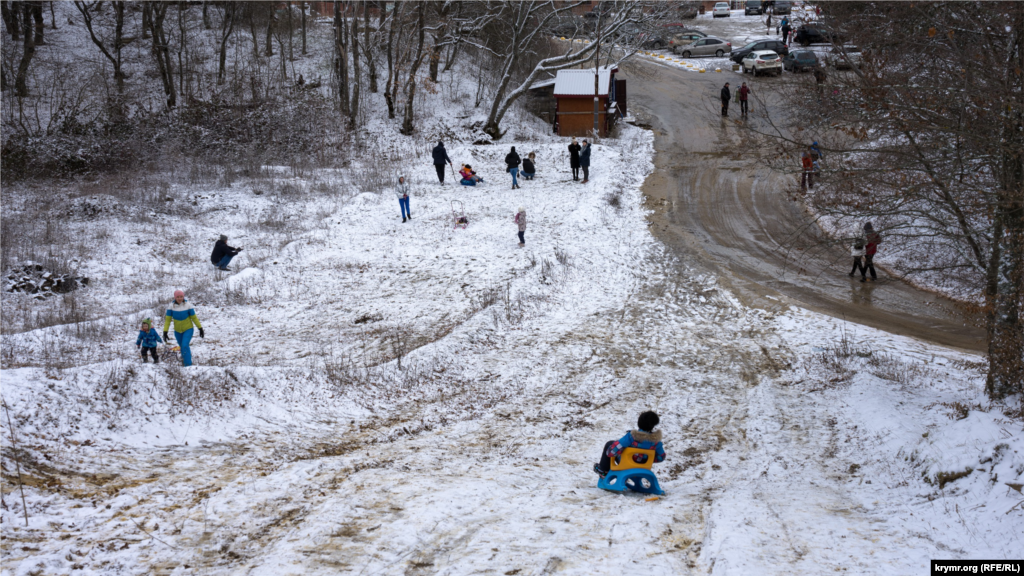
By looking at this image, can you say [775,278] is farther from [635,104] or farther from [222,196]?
[635,104]

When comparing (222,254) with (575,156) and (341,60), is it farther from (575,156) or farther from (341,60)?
(341,60)

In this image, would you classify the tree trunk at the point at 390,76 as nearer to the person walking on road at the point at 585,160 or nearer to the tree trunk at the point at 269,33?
the tree trunk at the point at 269,33

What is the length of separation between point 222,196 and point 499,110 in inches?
599

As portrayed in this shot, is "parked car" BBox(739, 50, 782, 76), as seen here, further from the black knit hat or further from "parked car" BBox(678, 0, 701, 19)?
the black knit hat

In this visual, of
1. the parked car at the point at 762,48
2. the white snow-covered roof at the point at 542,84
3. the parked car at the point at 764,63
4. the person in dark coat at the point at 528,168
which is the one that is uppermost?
the parked car at the point at 762,48

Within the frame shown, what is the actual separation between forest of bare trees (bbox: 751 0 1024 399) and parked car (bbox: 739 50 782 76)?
34.2 metres

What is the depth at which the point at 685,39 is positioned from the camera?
49719 mm

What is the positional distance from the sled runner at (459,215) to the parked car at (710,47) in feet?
107

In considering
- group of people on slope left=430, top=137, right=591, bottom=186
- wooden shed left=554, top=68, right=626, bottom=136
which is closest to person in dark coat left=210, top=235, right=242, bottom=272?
group of people on slope left=430, top=137, right=591, bottom=186

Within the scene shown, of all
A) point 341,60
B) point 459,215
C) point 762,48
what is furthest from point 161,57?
point 762,48

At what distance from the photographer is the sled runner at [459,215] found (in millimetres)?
20328

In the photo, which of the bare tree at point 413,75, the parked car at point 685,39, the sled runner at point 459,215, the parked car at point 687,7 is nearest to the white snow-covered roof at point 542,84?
the bare tree at point 413,75

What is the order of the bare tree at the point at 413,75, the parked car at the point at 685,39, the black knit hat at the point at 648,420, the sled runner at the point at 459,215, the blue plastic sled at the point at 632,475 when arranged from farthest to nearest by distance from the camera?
the parked car at the point at 685,39 → the bare tree at the point at 413,75 → the sled runner at the point at 459,215 → the blue plastic sled at the point at 632,475 → the black knit hat at the point at 648,420

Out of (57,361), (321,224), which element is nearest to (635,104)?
(321,224)
